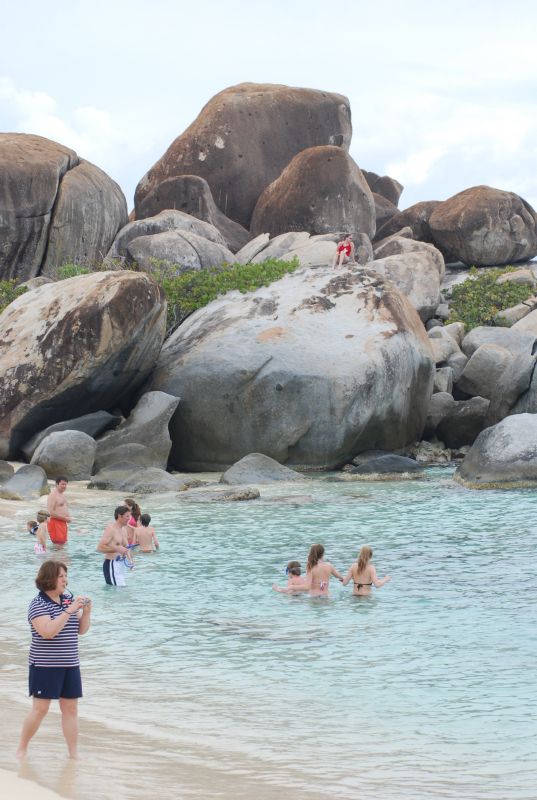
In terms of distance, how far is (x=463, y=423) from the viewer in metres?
27.5

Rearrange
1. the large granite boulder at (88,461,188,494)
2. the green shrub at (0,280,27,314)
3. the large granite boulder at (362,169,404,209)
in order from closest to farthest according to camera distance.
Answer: the large granite boulder at (88,461,188,494) → the green shrub at (0,280,27,314) → the large granite boulder at (362,169,404,209)

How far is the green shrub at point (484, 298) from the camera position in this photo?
3522cm

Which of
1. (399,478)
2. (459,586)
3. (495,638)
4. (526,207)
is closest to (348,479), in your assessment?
(399,478)

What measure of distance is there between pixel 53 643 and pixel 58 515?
8.90m

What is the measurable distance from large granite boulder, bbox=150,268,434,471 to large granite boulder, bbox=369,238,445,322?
367 inches

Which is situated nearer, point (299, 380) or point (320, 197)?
point (299, 380)

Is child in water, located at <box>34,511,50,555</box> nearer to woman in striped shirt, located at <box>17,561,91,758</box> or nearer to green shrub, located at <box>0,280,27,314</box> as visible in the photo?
woman in striped shirt, located at <box>17,561,91,758</box>

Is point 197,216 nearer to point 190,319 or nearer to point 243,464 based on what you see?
point 190,319

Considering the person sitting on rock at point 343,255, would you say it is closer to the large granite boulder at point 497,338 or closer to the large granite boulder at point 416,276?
the large granite boulder at point 497,338

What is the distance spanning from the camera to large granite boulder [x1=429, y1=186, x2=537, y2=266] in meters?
40.7

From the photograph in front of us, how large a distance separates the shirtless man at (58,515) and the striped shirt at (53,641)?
8693 mm

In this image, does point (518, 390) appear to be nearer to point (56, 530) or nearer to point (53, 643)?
point (56, 530)

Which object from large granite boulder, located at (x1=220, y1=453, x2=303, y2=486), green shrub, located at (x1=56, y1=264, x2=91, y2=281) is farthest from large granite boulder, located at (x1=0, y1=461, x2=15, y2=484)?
green shrub, located at (x1=56, y1=264, x2=91, y2=281)

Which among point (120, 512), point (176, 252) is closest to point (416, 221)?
point (176, 252)
